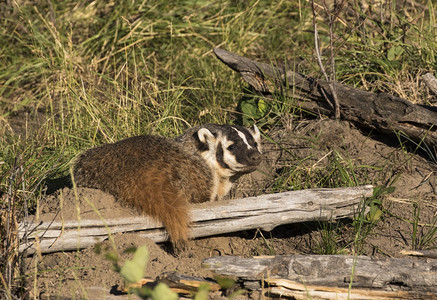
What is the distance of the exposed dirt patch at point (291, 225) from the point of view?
3.46m

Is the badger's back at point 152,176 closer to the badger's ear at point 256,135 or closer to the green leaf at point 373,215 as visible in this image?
the badger's ear at point 256,135

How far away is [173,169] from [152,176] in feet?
0.68

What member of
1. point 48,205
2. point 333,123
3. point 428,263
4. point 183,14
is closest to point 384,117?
point 333,123

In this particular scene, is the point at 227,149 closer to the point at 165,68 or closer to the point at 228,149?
the point at 228,149

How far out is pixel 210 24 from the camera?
7039 millimetres

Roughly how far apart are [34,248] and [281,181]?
1965mm

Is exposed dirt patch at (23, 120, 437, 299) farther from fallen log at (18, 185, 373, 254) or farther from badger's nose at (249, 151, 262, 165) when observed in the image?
badger's nose at (249, 151, 262, 165)

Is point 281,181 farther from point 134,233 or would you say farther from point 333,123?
point 134,233

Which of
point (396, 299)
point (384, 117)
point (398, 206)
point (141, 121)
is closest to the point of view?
point (396, 299)

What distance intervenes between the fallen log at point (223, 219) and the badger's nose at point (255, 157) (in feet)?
1.55

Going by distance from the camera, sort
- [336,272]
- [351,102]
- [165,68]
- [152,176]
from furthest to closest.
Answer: [165,68] → [351,102] → [152,176] → [336,272]

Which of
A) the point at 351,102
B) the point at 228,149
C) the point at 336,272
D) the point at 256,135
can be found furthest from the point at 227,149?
the point at 336,272

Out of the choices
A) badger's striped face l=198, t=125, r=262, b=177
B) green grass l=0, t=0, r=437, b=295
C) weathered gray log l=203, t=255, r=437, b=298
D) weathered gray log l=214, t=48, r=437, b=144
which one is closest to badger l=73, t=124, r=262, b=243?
badger's striped face l=198, t=125, r=262, b=177

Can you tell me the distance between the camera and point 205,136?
4465mm
